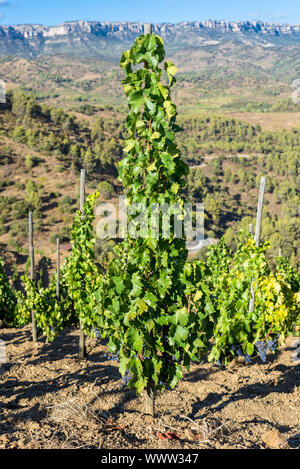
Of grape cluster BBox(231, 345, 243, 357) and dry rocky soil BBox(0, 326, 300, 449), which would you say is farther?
grape cluster BBox(231, 345, 243, 357)

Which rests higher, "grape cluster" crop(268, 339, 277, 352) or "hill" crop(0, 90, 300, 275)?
"hill" crop(0, 90, 300, 275)

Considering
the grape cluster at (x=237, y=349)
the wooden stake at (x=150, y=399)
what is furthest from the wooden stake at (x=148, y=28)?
the grape cluster at (x=237, y=349)

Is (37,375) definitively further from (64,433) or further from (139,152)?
(139,152)

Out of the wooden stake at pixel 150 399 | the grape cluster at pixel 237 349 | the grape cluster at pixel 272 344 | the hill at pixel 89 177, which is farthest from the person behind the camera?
the hill at pixel 89 177

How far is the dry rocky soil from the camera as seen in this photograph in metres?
3.50

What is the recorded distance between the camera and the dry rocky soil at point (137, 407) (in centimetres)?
350

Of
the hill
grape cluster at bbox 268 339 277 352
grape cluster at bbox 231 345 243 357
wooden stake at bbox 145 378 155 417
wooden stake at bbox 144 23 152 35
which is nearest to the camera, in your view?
wooden stake at bbox 144 23 152 35

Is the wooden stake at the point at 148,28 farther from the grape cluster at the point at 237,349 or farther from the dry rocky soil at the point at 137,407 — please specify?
the grape cluster at the point at 237,349

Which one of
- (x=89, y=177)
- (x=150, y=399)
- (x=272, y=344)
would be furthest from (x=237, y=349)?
(x=89, y=177)

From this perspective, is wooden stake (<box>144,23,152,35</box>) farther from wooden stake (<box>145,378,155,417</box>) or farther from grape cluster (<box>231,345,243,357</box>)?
grape cluster (<box>231,345,243,357</box>)

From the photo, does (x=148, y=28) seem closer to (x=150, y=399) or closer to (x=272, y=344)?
(x=150, y=399)

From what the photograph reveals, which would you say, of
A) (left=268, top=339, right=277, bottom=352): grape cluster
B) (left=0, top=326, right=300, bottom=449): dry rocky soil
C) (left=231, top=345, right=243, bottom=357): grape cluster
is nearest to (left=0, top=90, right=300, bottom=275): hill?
(left=0, top=326, right=300, bottom=449): dry rocky soil

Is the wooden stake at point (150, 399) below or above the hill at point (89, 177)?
below
